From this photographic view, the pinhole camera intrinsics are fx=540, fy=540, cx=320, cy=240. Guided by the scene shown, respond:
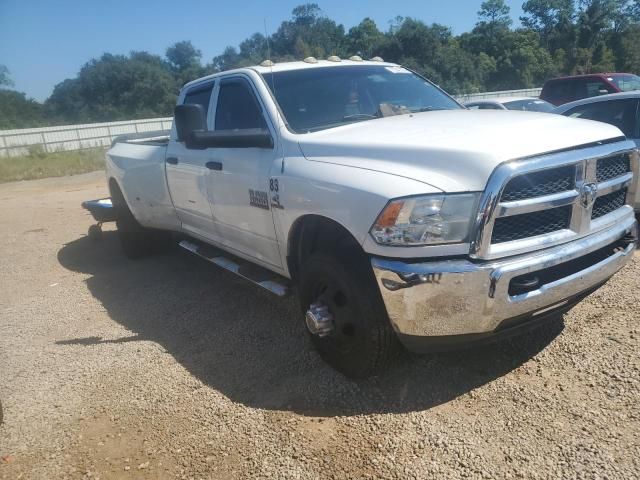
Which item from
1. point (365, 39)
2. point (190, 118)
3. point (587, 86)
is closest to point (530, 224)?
point (190, 118)

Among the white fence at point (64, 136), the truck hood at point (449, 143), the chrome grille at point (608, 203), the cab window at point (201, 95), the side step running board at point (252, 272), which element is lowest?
the white fence at point (64, 136)

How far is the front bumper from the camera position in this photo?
2484mm

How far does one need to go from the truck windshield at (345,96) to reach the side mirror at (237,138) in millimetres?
205

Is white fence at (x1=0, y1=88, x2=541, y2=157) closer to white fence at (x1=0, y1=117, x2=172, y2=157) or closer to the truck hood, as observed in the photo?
white fence at (x1=0, y1=117, x2=172, y2=157)

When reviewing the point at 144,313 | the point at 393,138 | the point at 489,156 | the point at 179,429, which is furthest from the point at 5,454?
the point at 489,156

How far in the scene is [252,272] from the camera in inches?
159

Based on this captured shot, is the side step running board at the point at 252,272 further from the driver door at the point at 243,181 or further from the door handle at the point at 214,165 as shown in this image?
the door handle at the point at 214,165

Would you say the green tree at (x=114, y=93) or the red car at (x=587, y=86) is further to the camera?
the green tree at (x=114, y=93)

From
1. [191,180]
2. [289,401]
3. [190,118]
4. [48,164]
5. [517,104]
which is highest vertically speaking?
[190,118]

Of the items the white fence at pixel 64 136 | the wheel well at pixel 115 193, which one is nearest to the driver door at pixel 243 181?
the wheel well at pixel 115 193

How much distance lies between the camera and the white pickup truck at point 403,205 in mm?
2521

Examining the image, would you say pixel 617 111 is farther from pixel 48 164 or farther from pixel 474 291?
pixel 48 164

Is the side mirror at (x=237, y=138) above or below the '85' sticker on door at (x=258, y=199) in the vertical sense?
above

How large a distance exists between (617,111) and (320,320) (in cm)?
473
